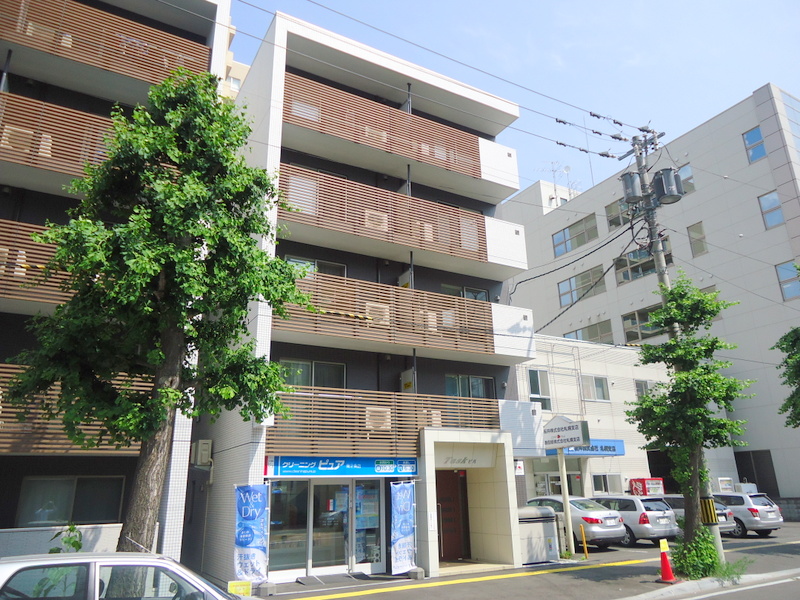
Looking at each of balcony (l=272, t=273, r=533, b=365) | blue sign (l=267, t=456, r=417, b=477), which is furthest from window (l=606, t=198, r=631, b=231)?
blue sign (l=267, t=456, r=417, b=477)

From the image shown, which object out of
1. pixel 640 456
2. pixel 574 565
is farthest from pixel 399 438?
pixel 640 456

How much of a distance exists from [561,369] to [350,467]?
1410 cm

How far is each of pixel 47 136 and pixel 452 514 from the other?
1487 cm

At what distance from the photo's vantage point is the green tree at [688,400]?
42.7 feet

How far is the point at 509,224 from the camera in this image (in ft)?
64.8

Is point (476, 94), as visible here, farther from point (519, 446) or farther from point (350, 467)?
point (350, 467)

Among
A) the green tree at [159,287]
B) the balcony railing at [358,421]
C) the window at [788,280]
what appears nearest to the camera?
the green tree at [159,287]

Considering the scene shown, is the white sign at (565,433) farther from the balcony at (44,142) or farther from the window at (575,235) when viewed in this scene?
the window at (575,235)

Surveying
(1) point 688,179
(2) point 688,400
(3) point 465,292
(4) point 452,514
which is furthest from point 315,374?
(1) point 688,179

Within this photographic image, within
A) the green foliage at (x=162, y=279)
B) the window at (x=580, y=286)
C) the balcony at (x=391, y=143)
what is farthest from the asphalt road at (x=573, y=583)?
the window at (x=580, y=286)

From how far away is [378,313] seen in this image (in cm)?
1608

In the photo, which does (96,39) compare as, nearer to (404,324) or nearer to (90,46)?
(90,46)

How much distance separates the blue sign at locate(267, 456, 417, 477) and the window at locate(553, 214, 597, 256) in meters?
27.7

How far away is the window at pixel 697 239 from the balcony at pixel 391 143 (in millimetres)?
18944
